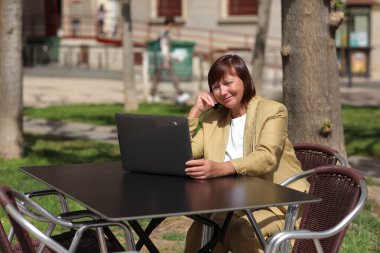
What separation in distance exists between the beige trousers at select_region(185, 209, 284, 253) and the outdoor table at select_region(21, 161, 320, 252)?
22cm

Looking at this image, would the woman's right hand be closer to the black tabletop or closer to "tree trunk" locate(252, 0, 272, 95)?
the black tabletop

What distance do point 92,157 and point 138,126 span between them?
20.7 feet

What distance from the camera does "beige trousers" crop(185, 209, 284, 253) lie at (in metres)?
4.04

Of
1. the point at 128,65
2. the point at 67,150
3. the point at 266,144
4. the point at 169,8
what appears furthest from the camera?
the point at 169,8

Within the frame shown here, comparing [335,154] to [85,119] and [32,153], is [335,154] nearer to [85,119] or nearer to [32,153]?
[32,153]

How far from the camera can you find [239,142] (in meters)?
4.50

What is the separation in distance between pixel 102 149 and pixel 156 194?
292 inches

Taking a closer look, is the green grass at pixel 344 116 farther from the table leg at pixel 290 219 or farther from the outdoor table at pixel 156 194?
the outdoor table at pixel 156 194

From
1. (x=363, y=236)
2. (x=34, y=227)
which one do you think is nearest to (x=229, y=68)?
(x=34, y=227)

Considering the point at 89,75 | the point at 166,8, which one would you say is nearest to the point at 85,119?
the point at 89,75

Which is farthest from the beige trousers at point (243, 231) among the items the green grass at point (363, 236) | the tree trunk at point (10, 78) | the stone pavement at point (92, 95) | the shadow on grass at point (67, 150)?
the tree trunk at point (10, 78)

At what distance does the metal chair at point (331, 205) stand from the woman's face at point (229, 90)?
0.52 m

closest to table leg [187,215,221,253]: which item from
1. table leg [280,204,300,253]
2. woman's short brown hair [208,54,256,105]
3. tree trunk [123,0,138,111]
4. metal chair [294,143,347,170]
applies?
table leg [280,204,300,253]

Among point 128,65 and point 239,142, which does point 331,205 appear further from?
point 128,65
